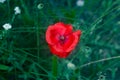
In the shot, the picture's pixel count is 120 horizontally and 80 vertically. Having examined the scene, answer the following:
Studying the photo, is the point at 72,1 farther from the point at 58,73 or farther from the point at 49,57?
the point at 58,73

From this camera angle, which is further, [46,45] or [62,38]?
[46,45]

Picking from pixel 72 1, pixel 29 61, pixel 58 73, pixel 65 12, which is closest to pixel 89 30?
pixel 58 73

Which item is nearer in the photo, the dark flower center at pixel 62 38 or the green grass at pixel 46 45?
the dark flower center at pixel 62 38

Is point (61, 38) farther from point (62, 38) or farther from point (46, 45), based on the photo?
point (46, 45)

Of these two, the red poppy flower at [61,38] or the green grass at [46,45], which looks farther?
the green grass at [46,45]

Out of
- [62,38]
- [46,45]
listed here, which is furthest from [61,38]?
[46,45]
